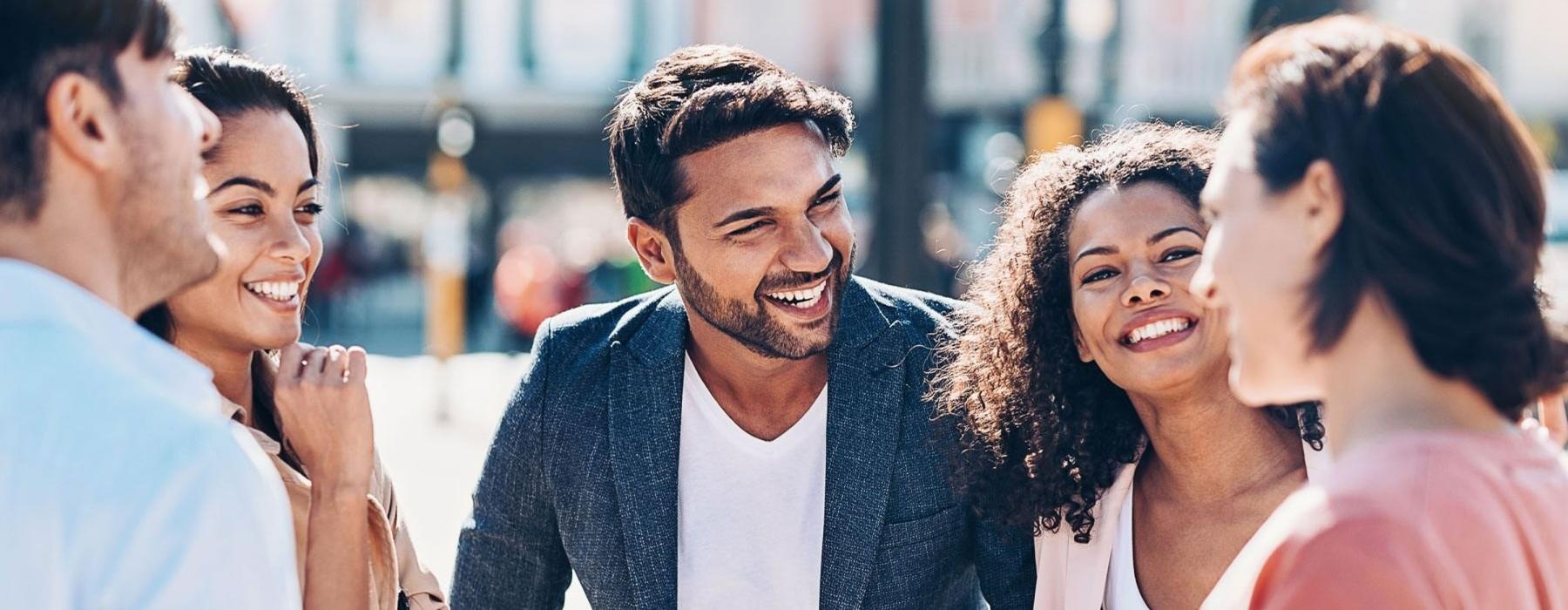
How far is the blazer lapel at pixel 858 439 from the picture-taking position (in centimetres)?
287

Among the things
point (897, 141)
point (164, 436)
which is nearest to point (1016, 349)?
point (164, 436)

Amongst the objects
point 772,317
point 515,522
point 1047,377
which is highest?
point 772,317

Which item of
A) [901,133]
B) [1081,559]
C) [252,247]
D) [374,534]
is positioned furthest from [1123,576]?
[901,133]

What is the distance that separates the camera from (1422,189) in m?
1.54

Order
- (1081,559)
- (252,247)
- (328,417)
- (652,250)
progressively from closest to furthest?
(328,417)
(252,247)
(1081,559)
(652,250)

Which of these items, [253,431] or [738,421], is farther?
[738,421]

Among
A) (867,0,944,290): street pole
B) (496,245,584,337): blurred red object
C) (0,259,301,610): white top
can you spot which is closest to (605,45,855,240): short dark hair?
(0,259,301,610): white top

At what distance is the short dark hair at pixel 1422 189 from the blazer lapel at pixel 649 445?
63.2 inches

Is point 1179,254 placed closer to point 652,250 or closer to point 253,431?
point 652,250

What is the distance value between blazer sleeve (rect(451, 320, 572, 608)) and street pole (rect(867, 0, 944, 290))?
510 cm

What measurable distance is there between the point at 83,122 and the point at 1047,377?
1.94 m

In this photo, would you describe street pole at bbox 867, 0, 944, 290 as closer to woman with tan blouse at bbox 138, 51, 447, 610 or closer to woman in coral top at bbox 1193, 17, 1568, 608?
woman with tan blouse at bbox 138, 51, 447, 610

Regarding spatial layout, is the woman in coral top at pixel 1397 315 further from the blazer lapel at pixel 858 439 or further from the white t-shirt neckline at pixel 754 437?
the white t-shirt neckline at pixel 754 437

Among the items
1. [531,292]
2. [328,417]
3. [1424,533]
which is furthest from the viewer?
[531,292]
